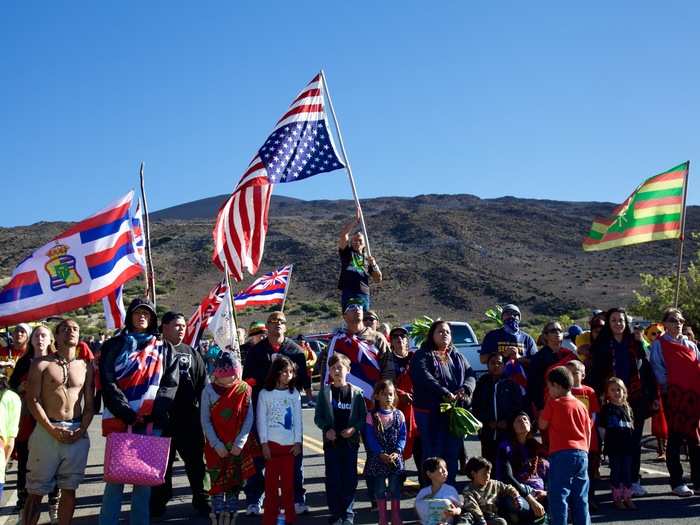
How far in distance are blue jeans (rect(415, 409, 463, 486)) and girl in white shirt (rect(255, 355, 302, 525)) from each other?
1303 mm

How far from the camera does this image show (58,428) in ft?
22.6

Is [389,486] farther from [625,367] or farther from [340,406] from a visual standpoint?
[625,367]

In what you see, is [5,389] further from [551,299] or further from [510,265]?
[510,265]

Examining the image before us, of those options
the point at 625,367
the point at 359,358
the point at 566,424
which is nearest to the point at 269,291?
the point at 359,358

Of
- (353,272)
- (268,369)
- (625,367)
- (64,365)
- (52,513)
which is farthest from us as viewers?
(353,272)

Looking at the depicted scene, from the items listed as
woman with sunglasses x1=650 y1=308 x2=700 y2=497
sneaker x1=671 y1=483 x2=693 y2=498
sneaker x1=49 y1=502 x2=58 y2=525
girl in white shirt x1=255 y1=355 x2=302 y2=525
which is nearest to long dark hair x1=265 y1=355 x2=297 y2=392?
girl in white shirt x1=255 y1=355 x2=302 y2=525

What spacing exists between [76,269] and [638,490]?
6.79m

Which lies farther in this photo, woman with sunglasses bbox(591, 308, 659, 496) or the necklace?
woman with sunglasses bbox(591, 308, 659, 496)

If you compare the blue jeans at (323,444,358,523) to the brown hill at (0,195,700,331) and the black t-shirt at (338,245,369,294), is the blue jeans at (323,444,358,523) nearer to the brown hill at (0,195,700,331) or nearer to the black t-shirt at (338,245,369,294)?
the black t-shirt at (338,245,369,294)

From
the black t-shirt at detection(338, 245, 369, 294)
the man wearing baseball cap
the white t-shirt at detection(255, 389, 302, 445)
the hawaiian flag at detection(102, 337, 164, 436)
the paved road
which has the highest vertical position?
the black t-shirt at detection(338, 245, 369, 294)

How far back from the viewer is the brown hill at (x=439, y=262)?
57.7m

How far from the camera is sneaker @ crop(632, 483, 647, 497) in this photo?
28.9 ft

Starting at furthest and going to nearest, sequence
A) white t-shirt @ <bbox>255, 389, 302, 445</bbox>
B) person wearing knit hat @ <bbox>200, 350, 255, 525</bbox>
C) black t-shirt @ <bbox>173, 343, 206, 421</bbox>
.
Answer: black t-shirt @ <bbox>173, 343, 206, 421</bbox> < white t-shirt @ <bbox>255, 389, 302, 445</bbox> < person wearing knit hat @ <bbox>200, 350, 255, 525</bbox>

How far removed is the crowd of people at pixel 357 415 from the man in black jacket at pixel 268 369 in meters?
0.02
